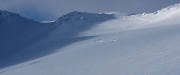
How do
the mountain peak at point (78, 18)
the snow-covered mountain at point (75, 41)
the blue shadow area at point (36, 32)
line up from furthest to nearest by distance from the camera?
1. the mountain peak at point (78, 18)
2. the blue shadow area at point (36, 32)
3. the snow-covered mountain at point (75, 41)

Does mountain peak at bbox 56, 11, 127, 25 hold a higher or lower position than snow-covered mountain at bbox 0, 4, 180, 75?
higher

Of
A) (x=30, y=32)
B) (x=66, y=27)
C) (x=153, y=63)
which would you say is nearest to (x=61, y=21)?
(x=66, y=27)

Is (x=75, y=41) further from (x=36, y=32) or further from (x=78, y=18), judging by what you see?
Result: (x=78, y=18)

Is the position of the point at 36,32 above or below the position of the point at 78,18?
below

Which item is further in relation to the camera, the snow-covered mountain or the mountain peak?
the mountain peak

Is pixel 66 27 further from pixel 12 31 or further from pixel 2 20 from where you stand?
pixel 2 20

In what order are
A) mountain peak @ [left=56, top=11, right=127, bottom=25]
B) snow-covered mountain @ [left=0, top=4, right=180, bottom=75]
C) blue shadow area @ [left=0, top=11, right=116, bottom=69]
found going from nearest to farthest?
snow-covered mountain @ [left=0, top=4, right=180, bottom=75] < blue shadow area @ [left=0, top=11, right=116, bottom=69] < mountain peak @ [left=56, top=11, right=127, bottom=25]

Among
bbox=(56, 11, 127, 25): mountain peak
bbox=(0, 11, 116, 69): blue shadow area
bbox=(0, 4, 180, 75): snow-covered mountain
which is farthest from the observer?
bbox=(56, 11, 127, 25): mountain peak

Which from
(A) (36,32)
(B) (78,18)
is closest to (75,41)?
(A) (36,32)

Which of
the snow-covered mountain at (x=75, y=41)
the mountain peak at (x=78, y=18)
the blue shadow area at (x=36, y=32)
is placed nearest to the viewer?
the snow-covered mountain at (x=75, y=41)

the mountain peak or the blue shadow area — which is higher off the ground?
the mountain peak

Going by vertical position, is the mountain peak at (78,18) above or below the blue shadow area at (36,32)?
above
